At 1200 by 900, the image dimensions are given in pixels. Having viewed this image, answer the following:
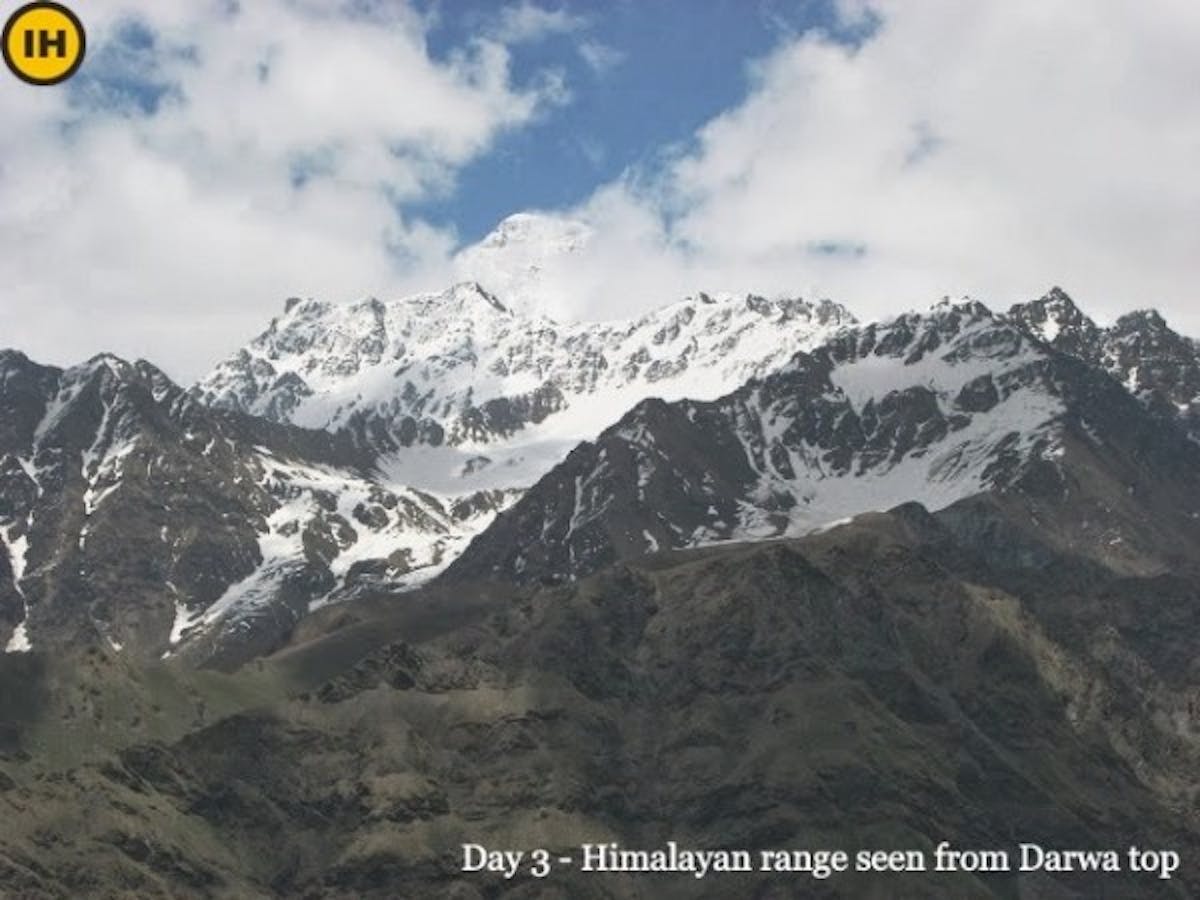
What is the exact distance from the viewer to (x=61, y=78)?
109 meters

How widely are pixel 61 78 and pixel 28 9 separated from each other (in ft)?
16.0

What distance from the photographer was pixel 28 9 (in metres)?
111
